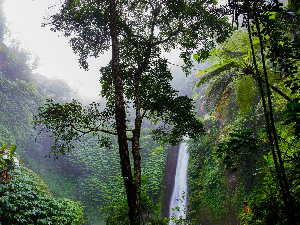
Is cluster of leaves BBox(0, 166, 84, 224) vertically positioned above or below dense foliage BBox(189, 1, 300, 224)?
below

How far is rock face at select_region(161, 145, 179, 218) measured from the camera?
10930 mm

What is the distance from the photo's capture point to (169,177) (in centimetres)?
1255

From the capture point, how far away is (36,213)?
5227 millimetres

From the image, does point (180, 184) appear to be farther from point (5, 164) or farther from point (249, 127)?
point (5, 164)

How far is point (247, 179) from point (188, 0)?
603 cm

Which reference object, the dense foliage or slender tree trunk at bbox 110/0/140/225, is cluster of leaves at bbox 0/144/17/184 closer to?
slender tree trunk at bbox 110/0/140/225

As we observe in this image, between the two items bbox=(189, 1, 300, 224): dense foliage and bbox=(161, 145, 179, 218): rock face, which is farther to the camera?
bbox=(161, 145, 179, 218): rock face

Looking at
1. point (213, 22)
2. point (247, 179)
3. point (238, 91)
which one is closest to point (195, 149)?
point (247, 179)

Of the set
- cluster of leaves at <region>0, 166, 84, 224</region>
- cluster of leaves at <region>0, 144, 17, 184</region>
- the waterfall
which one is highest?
the waterfall

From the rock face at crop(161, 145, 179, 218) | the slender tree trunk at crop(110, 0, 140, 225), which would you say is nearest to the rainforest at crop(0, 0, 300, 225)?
the slender tree trunk at crop(110, 0, 140, 225)

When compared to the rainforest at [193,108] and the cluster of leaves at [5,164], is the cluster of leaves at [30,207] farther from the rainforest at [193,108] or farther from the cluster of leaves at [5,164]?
the cluster of leaves at [5,164]

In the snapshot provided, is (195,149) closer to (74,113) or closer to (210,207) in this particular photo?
(210,207)

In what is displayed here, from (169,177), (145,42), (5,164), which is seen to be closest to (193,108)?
(145,42)

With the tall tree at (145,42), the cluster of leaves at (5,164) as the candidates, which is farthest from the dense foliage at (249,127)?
the cluster of leaves at (5,164)
